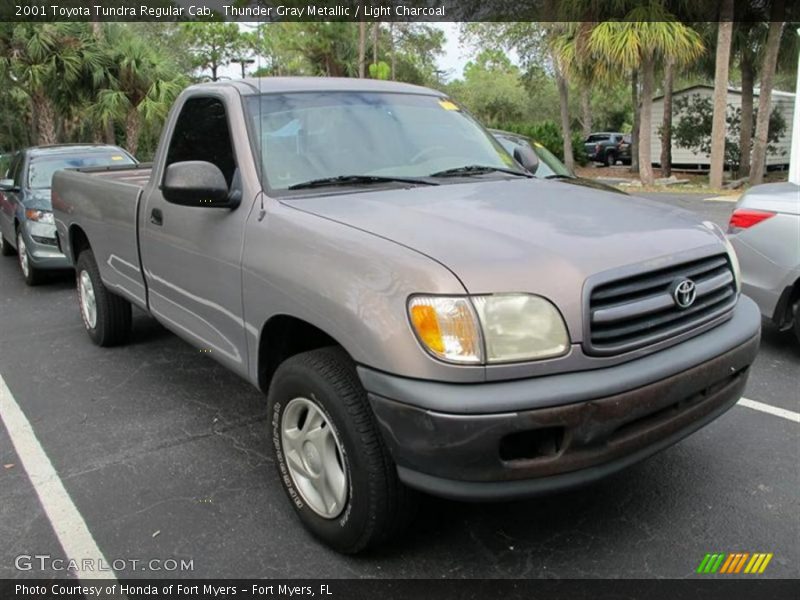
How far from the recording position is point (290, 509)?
3.14 meters

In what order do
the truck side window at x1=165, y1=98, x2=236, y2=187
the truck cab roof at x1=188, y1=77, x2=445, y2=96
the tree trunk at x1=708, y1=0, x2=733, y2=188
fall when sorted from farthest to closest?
the tree trunk at x1=708, y1=0, x2=733, y2=188, the truck cab roof at x1=188, y1=77, x2=445, y2=96, the truck side window at x1=165, y1=98, x2=236, y2=187

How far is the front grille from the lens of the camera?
234 cm

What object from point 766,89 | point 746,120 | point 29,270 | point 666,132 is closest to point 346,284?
point 29,270

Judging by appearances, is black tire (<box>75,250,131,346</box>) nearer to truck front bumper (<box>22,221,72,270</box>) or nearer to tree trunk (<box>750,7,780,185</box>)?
truck front bumper (<box>22,221,72,270</box>)

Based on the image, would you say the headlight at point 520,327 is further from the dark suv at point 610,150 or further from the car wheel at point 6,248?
the dark suv at point 610,150

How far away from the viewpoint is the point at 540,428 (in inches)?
86.7

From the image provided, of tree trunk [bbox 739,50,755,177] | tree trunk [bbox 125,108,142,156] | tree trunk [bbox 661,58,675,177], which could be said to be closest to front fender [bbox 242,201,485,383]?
tree trunk [bbox 125,108,142,156]

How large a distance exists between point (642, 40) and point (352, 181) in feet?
50.3

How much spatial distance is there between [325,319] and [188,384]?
258 cm

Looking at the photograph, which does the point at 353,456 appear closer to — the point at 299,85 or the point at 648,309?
the point at 648,309

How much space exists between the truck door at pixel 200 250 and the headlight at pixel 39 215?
447 centimetres

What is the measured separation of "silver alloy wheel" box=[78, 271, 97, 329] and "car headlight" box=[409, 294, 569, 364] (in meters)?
4.07
